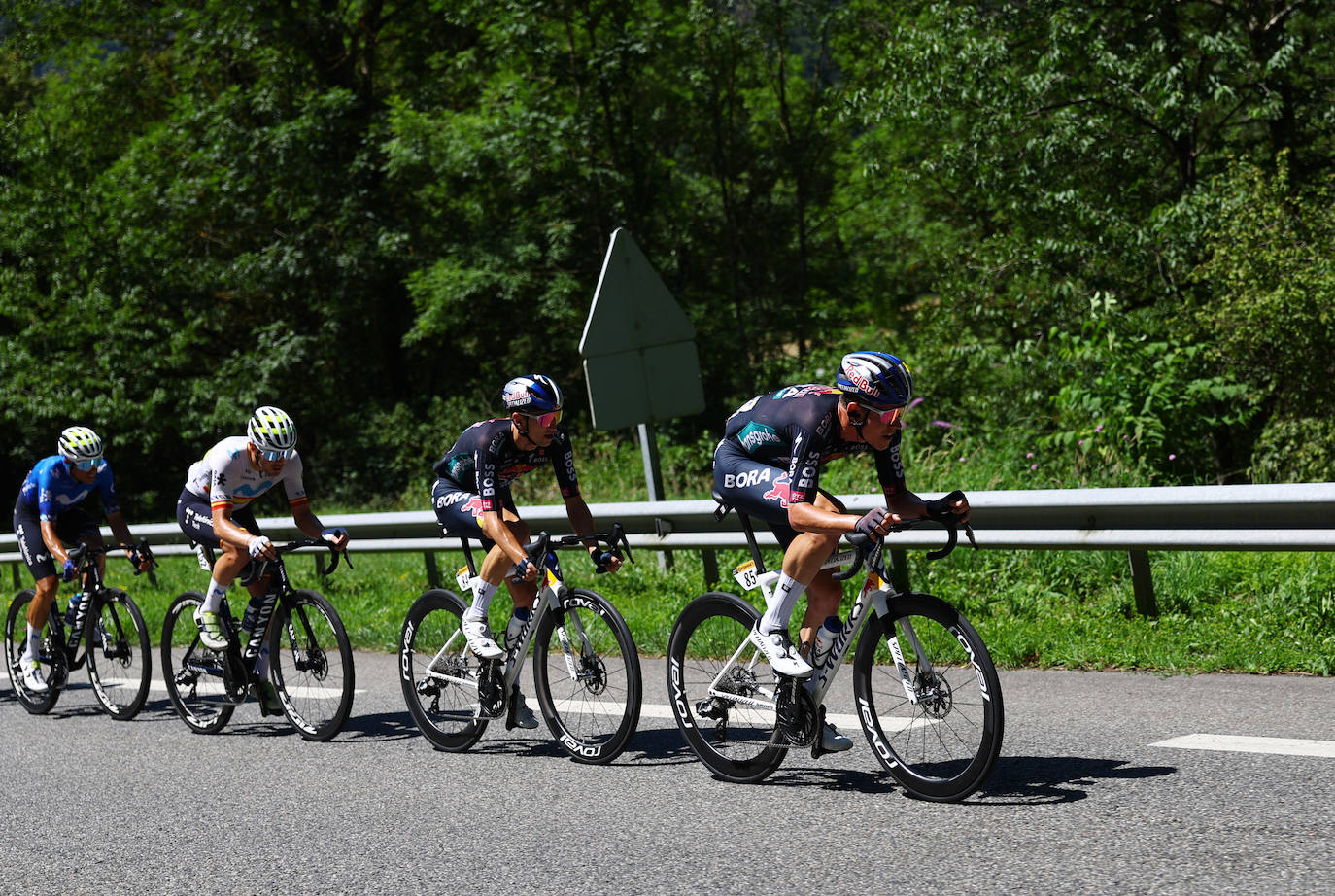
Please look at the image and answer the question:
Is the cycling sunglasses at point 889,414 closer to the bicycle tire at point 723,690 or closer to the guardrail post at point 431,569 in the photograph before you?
the bicycle tire at point 723,690

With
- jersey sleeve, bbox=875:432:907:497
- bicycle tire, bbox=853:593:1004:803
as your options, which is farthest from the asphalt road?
jersey sleeve, bbox=875:432:907:497

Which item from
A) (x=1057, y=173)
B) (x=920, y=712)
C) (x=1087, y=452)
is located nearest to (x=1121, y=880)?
(x=920, y=712)

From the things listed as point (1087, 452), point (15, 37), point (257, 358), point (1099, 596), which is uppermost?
point (15, 37)

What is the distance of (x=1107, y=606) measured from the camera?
7.84 m

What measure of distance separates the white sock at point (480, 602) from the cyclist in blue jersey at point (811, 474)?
1.42 m

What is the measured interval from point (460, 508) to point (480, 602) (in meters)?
0.50

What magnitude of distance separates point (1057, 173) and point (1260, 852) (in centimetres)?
1460

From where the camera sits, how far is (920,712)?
488 centimetres

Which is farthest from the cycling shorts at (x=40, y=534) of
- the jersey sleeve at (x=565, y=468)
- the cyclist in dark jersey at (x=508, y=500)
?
the jersey sleeve at (x=565, y=468)

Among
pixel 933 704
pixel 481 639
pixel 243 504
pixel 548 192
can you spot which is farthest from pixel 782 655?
pixel 548 192

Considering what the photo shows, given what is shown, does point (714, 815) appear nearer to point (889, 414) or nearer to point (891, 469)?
point (891, 469)

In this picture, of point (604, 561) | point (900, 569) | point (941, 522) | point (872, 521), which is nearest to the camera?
point (872, 521)

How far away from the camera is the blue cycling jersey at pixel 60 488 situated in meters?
8.96

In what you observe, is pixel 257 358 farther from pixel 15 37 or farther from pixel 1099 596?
pixel 1099 596
